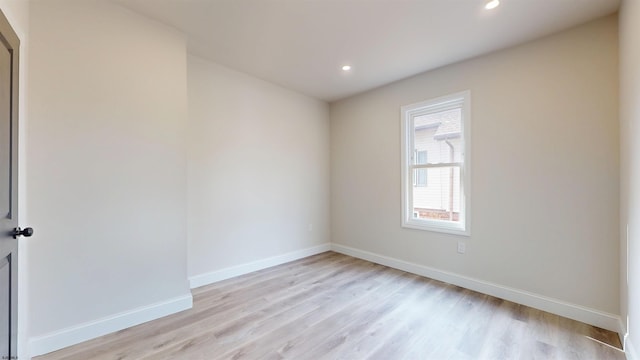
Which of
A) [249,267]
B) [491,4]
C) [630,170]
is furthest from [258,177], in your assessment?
[630,170]

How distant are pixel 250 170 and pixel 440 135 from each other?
8.21ft

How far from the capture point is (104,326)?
207 centimetres

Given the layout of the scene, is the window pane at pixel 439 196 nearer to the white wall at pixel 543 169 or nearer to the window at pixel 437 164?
the window at pixel 437 164

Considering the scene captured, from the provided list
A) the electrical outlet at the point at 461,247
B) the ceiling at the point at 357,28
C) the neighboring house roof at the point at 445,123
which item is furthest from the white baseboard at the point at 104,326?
the neighboring house roof at the point at 445,123

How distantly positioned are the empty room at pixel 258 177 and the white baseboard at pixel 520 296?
18 mm

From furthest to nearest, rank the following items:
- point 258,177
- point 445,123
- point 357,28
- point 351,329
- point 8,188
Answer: point 258,177, point 445,123, point 357,28, point 351,329, point 8,188

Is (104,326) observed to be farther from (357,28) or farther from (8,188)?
(357,28)

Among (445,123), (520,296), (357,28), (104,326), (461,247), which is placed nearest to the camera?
(104,326)

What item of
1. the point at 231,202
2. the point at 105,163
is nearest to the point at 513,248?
the point at 231,202

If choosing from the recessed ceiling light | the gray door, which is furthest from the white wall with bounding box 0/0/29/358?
the recessed ceiling light

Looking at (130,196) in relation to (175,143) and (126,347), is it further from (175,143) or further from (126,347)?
(126,347)

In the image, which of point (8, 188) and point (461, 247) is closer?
point (8, 188)

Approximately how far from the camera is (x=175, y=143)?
2.47m

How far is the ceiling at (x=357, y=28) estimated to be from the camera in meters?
2.12
